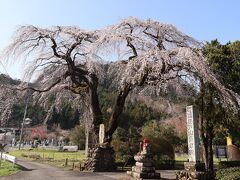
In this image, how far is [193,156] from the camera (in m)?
13.1

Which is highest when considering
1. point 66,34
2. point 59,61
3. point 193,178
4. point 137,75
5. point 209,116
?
point 66,34

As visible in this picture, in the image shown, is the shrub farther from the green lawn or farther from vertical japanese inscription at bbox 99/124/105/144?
the green lawn

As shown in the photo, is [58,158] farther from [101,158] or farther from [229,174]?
[229,174]

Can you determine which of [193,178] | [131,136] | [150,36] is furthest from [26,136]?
[193,178]

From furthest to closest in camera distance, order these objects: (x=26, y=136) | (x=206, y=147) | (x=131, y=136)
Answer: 1. (x=26, y=136)
2. (x=131, y=136)
3. (x=206, y=147)

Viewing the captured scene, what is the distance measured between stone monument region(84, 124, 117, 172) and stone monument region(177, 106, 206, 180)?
684 centimetres

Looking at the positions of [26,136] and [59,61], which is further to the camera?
[26,136]

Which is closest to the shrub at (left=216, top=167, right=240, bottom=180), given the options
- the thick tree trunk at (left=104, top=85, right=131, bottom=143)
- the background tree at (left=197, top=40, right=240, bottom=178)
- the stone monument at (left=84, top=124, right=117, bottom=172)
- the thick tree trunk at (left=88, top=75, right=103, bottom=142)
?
Answer: the background tree at (left=197, top=40, right=240, bottom=178)

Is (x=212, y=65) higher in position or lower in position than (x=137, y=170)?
higher

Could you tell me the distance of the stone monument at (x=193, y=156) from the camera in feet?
41.5

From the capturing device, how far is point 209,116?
17375mm

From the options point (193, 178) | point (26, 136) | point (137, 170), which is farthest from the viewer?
point (26, 136)

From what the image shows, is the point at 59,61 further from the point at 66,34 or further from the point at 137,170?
the point at 137,170

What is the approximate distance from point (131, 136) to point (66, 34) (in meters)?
10.0
